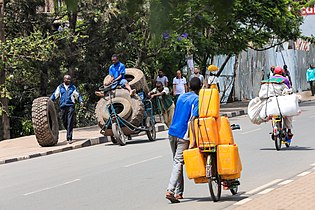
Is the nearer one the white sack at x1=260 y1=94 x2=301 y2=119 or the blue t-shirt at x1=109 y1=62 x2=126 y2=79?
the white sack at x1=260 y1=94 x2=301 y2=119

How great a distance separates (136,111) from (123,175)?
646cm

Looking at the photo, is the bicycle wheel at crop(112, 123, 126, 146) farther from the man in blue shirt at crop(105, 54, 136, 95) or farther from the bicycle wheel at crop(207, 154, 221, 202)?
the bicycle wheel at crop(207, 154, 221, 202)

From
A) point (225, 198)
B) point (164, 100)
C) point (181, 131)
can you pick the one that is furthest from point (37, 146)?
point (181, 131)

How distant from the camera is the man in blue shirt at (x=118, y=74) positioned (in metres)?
19.4

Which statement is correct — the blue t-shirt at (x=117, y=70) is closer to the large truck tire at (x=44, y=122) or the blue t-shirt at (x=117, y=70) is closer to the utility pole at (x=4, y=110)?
the large truck tire at (x=44, y=122)

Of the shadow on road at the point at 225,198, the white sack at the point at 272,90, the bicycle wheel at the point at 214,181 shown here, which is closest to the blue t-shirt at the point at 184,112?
the bicycle wheel at the point at 214,181

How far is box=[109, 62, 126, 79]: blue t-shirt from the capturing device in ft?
63.6

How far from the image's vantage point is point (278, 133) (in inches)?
622

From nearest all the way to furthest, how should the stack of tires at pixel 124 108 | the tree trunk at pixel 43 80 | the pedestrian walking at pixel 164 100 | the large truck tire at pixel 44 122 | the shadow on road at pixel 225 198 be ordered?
the shadow on road at pixel 225 198 < the stack of tires at pixel 124 108 < the large truck tire at pixel 44 122 < the pedestrian walking at pixel 164 100 < the tree trunk at pixel 43 80

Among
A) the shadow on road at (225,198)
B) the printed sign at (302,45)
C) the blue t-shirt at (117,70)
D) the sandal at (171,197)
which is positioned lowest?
the shadow on road at (225,198)

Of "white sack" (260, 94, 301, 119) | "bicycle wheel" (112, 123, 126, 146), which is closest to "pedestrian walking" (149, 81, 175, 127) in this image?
"bicycle wheel" (112, 123, 126, 146)

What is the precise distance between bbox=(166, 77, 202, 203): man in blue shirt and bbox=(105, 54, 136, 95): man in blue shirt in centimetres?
908

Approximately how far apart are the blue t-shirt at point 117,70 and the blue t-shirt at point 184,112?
30.5 ft

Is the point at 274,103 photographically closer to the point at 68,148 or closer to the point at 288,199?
the point at 68,148
